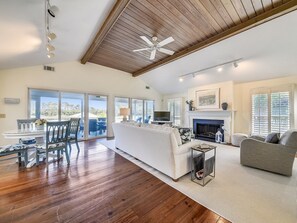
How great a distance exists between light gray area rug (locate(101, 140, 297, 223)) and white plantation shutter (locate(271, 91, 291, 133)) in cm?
196

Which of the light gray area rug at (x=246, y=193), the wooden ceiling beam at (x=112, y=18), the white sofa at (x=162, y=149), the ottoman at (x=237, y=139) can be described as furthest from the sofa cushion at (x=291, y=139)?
the wooden ceiling beam at (x=112, y=18)

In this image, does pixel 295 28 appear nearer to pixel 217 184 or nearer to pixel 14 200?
pixel 217 184

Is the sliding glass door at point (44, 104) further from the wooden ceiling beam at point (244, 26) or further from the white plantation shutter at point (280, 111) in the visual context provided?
the white plantation shutter at point (280, 111)

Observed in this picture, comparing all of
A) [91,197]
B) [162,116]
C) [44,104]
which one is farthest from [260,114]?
[44,104]

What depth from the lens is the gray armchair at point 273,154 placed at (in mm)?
2562

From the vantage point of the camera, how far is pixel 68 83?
5445 mm

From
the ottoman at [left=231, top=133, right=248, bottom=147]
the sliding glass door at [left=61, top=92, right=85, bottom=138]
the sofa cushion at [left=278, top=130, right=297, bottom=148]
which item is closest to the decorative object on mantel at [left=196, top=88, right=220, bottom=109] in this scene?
the ottoman at [left=231, top=133, right=248, bottom=147]

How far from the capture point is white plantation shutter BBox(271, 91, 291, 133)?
4.17m

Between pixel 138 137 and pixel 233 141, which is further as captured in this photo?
pixel 233 141

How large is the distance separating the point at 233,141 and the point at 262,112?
1.41 metres

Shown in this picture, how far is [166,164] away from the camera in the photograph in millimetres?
2535

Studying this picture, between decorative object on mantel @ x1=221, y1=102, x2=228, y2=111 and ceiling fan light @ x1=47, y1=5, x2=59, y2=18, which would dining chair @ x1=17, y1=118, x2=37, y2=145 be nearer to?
ceiling fan light @ x1=47, y1=5, x2=59, y2=18

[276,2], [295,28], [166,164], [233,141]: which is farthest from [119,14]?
[233,141]

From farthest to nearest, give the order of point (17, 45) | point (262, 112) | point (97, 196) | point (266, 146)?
point (262, 112) < point (17, 45) < point (266, 146) < point (97, 196)
